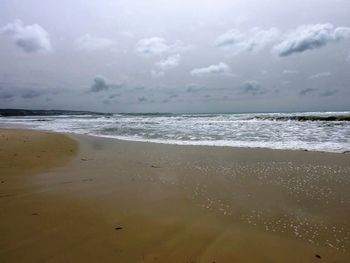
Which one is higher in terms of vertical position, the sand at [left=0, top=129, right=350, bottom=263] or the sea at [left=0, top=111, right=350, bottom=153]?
the sea at [left=0, top=111, right=350, bottom=153]

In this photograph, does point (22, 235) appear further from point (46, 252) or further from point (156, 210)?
point (156, 210)

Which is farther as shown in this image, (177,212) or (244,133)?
(244,133)

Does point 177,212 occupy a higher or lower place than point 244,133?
lower

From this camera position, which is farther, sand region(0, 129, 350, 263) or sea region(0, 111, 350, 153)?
sea region(0, 111, 350, 153)

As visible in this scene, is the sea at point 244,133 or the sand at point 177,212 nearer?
the sand at point 177,212

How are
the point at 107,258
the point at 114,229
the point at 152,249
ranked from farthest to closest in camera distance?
1. the point at 114,229
2. the point at 152,249
3. the point at 107,258

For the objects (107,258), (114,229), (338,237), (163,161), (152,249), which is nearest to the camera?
(107,258)

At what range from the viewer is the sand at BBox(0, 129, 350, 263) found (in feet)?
9.42

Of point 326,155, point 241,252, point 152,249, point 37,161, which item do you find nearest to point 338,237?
point 241,252

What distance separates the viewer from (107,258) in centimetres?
272

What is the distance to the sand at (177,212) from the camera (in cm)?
287

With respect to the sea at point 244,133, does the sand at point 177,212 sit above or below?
below

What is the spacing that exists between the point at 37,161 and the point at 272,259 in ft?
23.6

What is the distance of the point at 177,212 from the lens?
4.00 metres
